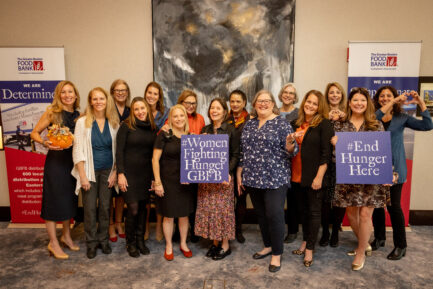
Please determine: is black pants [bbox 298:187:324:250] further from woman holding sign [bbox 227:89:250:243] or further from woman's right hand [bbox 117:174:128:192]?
woman's right hand [bbox 117:174:128:192]

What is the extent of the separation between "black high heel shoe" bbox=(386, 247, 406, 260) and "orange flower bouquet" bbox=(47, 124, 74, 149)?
10.9ft

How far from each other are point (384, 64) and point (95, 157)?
11.1 feet

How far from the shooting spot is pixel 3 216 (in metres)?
4.05

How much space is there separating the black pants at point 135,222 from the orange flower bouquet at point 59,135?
0.83 metres

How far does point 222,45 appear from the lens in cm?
381

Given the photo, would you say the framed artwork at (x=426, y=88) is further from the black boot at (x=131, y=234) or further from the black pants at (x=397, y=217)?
the black boot at (x=131, y=234)

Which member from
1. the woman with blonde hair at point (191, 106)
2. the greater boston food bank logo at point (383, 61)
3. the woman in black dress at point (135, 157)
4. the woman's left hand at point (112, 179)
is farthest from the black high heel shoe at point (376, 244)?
the woman's left hand at point (112, 179)

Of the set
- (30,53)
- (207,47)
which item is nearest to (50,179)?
(30,53)

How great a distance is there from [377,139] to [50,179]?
9.99ft

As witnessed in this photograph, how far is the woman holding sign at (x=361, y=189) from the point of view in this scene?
2.65m

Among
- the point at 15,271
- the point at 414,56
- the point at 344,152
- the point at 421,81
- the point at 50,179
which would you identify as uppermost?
the point at 414,56

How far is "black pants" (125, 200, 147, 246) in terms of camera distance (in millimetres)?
2951

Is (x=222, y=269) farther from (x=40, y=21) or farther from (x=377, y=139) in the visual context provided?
(x=40, y=21)

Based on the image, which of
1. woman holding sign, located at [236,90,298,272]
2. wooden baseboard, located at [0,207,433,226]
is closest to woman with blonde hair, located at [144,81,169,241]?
woman holding sign, located at [236,90,298,272]
